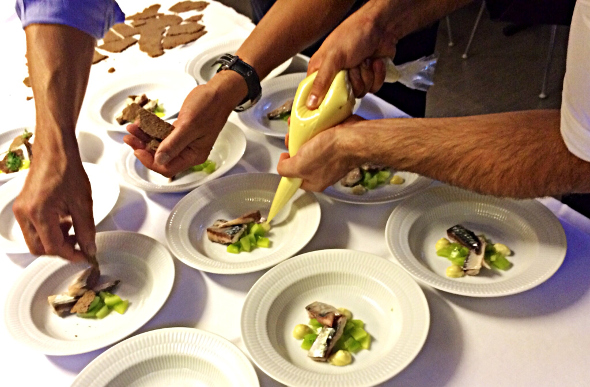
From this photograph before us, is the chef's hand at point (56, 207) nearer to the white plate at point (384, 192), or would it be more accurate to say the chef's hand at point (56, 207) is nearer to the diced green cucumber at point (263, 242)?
the diced green cucumber at point (263, 242)

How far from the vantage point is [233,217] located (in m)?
1.40

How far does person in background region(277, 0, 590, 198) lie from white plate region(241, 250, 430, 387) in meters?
0.23

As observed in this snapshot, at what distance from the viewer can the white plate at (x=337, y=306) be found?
36.0 inches

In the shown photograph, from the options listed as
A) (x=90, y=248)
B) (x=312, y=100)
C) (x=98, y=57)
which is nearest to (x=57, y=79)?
(x=90, y=248)

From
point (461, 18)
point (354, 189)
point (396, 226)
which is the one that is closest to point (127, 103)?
point (354, 189)

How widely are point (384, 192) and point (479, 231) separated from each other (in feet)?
0.88

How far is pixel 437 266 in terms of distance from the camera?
3.82ft

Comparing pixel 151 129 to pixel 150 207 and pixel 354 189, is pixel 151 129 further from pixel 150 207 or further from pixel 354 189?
pixel 354 189

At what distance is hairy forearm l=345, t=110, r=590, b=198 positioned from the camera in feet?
3.14

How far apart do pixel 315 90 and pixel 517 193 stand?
53 centimetres

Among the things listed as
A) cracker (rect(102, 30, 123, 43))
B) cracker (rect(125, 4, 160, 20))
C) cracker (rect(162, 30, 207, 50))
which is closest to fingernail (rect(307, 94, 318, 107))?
cracker (rect(162, 30, 207, 50))

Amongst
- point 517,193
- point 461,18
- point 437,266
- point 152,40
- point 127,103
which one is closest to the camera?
point 517,193

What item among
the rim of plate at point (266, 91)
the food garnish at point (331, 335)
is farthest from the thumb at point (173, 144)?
the food garnish at point (331, 335)

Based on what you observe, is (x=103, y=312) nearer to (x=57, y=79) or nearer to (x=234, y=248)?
(x=234, y=248)
